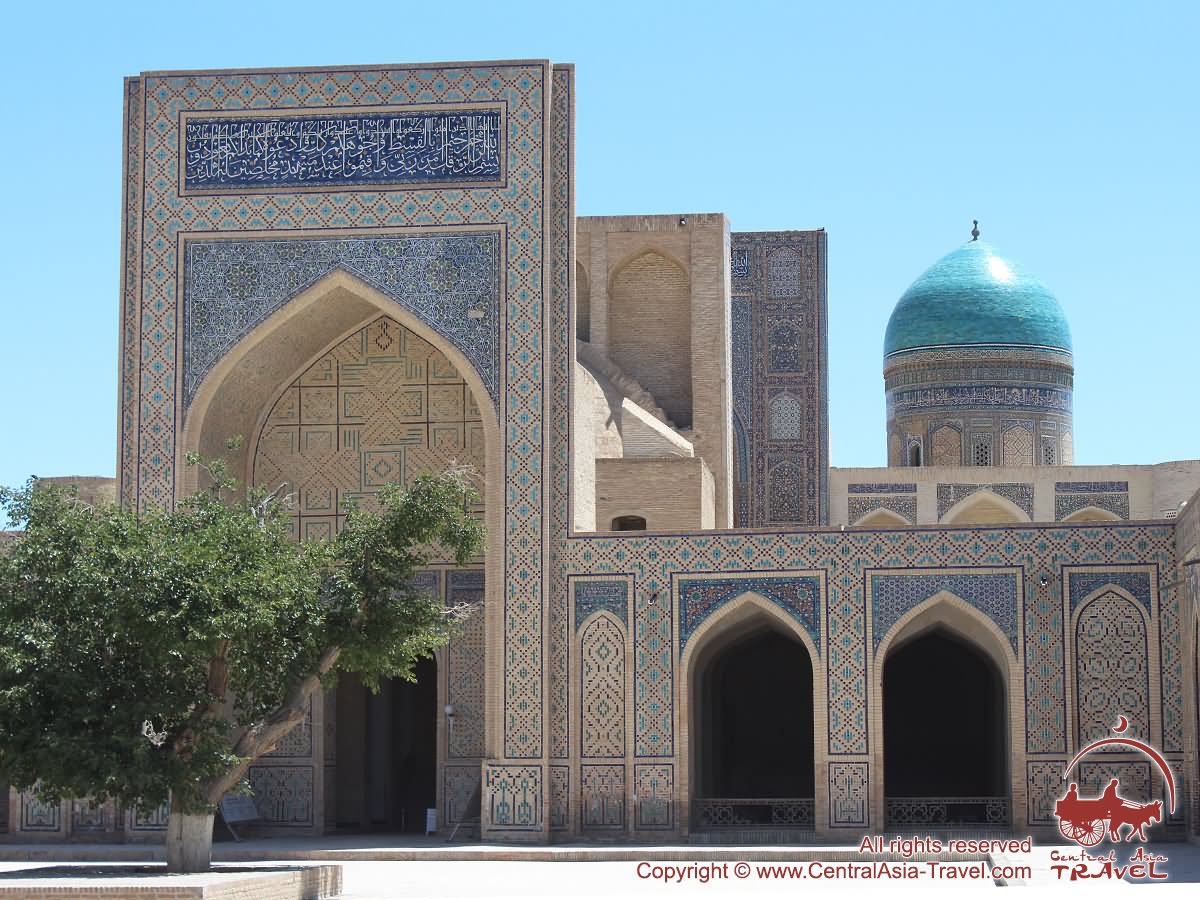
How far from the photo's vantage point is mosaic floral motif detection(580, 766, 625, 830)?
17.2m

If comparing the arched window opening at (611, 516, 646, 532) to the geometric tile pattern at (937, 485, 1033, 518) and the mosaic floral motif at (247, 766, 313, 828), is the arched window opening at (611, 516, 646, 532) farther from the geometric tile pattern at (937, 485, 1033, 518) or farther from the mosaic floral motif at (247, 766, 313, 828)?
the geometric tile pattern at (937, 485, 1033, 518)

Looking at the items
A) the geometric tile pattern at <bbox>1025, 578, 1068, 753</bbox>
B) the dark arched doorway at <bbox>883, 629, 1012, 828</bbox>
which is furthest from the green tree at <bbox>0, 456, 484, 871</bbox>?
the dark arched doorway at <bbox>883, 629, 1012, 828</bbox>

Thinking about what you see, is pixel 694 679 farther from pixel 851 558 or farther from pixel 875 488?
pixel 875 488

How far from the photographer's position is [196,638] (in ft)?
41.5

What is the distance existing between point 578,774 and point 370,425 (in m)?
3.84

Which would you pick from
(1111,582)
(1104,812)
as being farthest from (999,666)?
(1104,812)

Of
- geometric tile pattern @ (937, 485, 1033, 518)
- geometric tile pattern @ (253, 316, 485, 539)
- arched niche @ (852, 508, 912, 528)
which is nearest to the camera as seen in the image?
geometric tile pattern @ (253, 316, 485, 539)

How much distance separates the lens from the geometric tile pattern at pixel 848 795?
666 inches

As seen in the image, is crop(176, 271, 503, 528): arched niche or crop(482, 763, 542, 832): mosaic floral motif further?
crop(176, 271, 503, 528): arched niche

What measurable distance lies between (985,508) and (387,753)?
8904mm

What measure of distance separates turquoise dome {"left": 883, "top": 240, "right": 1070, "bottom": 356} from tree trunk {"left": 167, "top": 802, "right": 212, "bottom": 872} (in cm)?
1832

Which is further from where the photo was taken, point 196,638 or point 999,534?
point 999,534

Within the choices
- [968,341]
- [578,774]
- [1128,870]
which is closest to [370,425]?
[578,774]

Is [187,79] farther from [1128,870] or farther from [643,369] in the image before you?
[1128,870]
